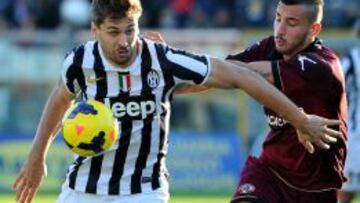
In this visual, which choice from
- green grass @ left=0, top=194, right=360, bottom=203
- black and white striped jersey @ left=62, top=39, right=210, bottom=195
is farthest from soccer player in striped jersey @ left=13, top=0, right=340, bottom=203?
green grass @ left=0, top=194, right=360, bottom=203

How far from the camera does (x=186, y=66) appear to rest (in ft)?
23.9

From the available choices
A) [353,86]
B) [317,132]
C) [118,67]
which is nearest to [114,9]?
[118,67]

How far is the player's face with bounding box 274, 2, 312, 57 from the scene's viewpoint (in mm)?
7707

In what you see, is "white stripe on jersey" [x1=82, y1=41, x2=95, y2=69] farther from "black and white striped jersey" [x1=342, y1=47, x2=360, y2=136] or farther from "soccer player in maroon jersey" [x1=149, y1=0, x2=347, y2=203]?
"black and white striped jersey" [x1=342, y1=47, x2=360, y2=136]

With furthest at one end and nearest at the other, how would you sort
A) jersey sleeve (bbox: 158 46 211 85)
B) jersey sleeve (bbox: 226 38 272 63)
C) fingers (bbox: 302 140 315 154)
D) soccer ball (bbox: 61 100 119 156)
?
1. jersey sleeve (bbox: 226 38 272 63)
2. jersey sleeve (bbox: 158 46 211 85)
3. fingers (bbox: 302 140 315 154)
4. soccer ball (bbox: 61 100 119 156)

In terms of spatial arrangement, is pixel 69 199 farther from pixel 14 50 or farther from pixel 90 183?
pixel 14 50

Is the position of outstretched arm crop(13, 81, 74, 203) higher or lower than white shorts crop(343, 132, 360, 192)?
higher

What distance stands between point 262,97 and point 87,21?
13631mm

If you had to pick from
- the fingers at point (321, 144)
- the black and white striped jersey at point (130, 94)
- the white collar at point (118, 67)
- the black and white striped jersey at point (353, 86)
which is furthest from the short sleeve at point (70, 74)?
the black and white striped jersey at point (353, 86)

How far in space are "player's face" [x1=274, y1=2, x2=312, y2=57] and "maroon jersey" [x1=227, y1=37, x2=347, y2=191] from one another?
0.10 meters

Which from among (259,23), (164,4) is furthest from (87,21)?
(259,23)

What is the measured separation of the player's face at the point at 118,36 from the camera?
707 cm

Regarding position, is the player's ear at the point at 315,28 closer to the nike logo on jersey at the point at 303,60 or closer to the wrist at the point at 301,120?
the nike logo on jersey at the point at 303,60

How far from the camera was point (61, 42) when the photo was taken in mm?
18922
